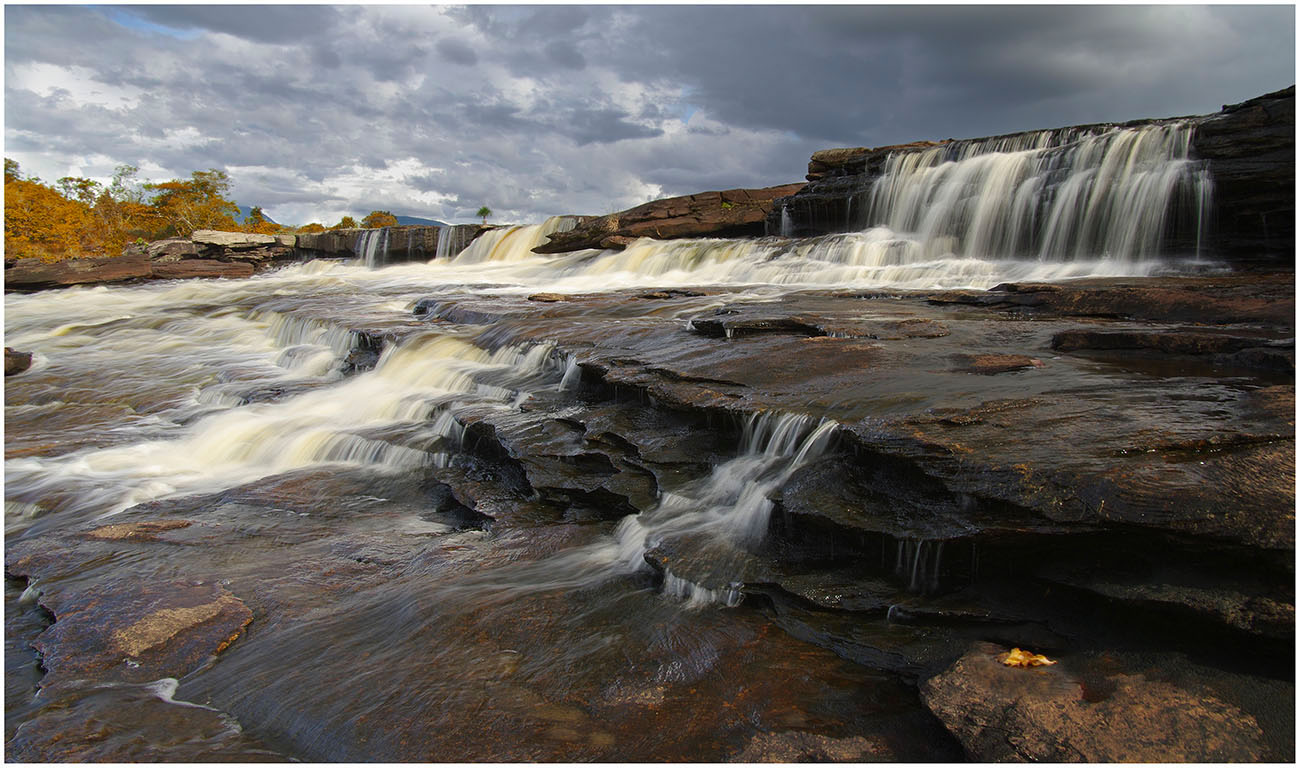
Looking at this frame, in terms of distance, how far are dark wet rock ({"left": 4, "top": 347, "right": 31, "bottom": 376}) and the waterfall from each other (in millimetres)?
18509

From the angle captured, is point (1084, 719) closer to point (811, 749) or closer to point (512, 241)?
point (811, 749)

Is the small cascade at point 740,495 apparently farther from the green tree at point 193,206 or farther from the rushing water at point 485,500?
the green tree at point 193,206

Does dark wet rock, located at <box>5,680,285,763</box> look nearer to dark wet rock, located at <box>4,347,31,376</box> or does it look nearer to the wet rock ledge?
the wet rock ledge

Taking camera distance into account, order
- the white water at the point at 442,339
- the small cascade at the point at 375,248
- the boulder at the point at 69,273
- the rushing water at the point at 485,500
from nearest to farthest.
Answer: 1. the rushing water at the point at 485,500
2. the white water at the point at 442,339
3. the boulder at the point at 69,273
4. the small cascade at the point at 375,248

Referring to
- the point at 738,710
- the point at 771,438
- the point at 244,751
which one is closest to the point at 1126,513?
the point at 738,710

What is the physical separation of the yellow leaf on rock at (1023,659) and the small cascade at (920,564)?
0.61m

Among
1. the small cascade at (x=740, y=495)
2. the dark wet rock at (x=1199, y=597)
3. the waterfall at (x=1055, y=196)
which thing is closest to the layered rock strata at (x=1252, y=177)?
the waterfall at (x=1055, y=196)

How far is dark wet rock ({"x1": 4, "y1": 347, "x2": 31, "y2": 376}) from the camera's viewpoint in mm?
12414

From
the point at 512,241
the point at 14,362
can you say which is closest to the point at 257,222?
the point at 512,241

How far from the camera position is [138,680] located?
148 inches

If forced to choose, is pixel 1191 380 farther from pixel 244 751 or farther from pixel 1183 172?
pixel 1183 172

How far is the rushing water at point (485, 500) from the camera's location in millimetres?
3314

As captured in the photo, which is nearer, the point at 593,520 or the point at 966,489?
the point at 966,489

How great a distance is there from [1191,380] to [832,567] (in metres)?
3.43
